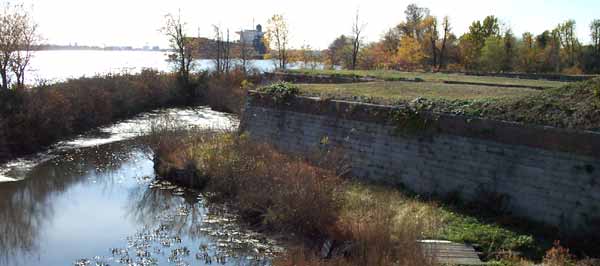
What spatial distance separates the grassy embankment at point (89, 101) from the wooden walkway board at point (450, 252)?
47.0 ft

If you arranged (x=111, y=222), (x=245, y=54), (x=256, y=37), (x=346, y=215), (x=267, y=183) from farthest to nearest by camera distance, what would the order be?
(x=256, y=37) < (x=245, y=54) < (x=111, y=222) < (x=267, y=183) < (x=346, y=215)

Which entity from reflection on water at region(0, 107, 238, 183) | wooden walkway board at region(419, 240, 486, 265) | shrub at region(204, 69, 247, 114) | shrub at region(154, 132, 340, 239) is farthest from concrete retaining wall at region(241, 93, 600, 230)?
shrub at region(204, 69, 247, 114)

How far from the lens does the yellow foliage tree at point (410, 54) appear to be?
39.6 meters

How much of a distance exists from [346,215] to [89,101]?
1752 cm

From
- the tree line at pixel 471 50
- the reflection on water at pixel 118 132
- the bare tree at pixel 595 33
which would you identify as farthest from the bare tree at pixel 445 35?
the reflection on water at pixel 118 132

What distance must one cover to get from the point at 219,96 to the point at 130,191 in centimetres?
1793

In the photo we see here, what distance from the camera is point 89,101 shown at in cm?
2358

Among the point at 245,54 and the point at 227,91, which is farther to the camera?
the point at 245,54

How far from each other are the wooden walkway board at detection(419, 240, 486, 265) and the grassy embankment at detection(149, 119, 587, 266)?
0.21 m

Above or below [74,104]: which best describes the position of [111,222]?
below

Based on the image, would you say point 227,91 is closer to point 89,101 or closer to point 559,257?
point 89,101

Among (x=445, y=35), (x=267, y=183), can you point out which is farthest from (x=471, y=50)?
(x=267, y=183)

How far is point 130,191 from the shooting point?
45.7 feet

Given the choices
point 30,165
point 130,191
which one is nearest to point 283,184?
point 130,191
